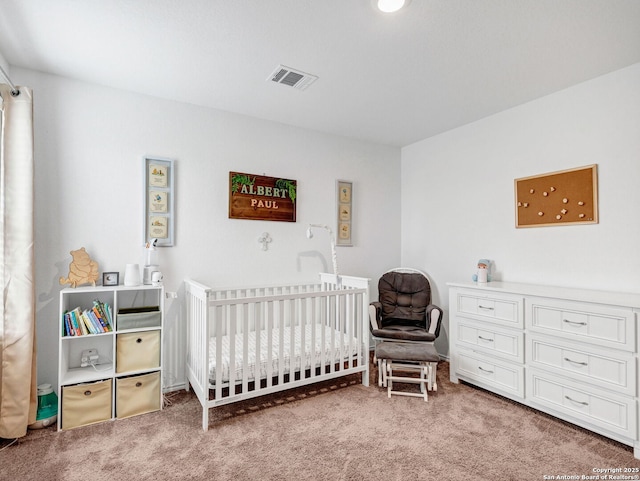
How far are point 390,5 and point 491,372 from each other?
2644 mm

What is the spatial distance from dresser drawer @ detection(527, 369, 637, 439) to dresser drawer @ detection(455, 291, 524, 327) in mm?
385

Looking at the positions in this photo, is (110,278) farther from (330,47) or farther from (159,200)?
(330,47)

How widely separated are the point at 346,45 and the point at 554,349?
2438mm

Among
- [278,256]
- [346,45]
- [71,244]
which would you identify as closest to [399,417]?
[278,256]

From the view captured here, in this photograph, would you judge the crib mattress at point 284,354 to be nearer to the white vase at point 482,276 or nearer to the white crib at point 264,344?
the white crib at point 264,344

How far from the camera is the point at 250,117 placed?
319 cm

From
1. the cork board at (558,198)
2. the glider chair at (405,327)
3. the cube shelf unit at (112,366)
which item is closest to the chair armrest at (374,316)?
the glider chair at (405,327)

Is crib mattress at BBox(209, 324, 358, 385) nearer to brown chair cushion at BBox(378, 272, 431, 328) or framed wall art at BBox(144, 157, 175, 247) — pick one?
brown chair cushion at BBox(378, 272, 431, 328)

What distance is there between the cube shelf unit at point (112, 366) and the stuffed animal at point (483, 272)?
8.70 ft

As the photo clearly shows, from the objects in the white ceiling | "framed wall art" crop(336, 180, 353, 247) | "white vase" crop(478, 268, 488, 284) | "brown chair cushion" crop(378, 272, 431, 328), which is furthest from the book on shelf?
"white vase" crop(478, 268, 488, 284)

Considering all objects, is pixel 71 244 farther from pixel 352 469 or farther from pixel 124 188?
pixel 352 469

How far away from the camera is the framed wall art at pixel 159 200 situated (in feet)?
8.91

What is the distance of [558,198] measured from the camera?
8.95 ft

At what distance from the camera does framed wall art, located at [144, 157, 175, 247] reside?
272cm
